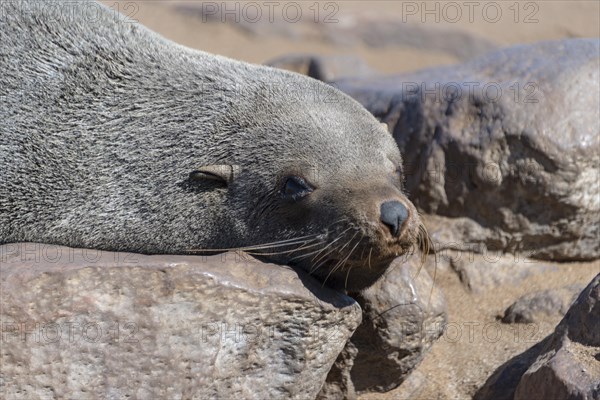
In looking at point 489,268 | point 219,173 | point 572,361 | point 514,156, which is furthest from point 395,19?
point 572,361

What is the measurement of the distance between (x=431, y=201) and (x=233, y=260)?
3.07 m

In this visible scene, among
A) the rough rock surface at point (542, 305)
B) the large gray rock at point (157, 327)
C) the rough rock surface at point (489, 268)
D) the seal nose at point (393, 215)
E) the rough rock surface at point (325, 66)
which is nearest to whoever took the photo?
the large gray rock at point (157, 327)

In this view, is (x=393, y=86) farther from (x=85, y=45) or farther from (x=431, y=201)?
(x=85, y=45)

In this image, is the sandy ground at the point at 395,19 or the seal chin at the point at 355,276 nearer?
the seal chin at the point at 355,276

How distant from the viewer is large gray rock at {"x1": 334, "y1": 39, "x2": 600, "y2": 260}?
7.90m

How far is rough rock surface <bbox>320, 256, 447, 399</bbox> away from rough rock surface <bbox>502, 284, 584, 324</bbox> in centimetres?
112

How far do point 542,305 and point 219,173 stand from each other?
3040 mm

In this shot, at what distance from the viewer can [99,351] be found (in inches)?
201

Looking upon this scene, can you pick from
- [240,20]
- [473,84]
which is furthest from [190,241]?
[240,20]

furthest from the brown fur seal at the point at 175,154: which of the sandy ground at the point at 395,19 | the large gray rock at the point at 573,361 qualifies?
the sandy ground at the point at 395,19

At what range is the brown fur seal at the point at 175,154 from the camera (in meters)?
5.90

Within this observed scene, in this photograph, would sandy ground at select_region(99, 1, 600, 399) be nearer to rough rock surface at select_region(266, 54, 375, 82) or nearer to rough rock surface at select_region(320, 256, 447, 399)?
rough rock surface at select_region(266, 54, 375, 82)

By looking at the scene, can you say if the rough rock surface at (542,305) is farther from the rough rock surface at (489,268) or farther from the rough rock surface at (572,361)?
the rough rock surface at (572,361)

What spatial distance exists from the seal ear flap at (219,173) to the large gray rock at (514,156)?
2.60m
